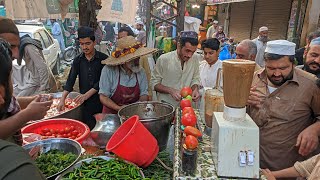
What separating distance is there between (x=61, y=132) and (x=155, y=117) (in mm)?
1205

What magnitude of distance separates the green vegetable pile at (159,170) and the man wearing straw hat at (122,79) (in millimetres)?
1252

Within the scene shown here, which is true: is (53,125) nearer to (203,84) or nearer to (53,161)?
(53,161)

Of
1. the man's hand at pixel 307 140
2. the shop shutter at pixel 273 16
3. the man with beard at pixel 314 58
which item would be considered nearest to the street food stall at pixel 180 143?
the man's hand at pixel 307 140

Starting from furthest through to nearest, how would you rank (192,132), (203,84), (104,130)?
(203,84)
(104,130)
(192,132)

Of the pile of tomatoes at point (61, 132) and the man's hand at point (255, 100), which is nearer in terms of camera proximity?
the man's hand at point (255, 100)

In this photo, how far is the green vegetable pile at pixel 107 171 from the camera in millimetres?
1849

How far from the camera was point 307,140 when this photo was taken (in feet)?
6.77

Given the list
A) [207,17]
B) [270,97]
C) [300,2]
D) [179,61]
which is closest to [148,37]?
[179,61]

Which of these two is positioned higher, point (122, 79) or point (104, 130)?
point (122, 79)

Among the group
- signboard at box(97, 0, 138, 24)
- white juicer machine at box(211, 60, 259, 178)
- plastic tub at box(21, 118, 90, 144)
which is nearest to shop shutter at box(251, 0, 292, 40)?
signboard at box(97, 0, 138, 24)

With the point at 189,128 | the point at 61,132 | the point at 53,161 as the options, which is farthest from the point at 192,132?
the point at 61,132

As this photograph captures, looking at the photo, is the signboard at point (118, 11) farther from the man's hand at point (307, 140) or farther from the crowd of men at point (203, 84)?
the man's hand at point (307, 140)

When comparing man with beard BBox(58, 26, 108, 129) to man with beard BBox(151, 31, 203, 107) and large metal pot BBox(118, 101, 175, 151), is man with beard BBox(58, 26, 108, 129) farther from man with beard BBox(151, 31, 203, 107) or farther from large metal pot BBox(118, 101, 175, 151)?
large metal pot BBox(118, 101, 175, 151)

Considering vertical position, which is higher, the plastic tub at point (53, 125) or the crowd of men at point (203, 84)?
the crowd of men at point (203, 84)
